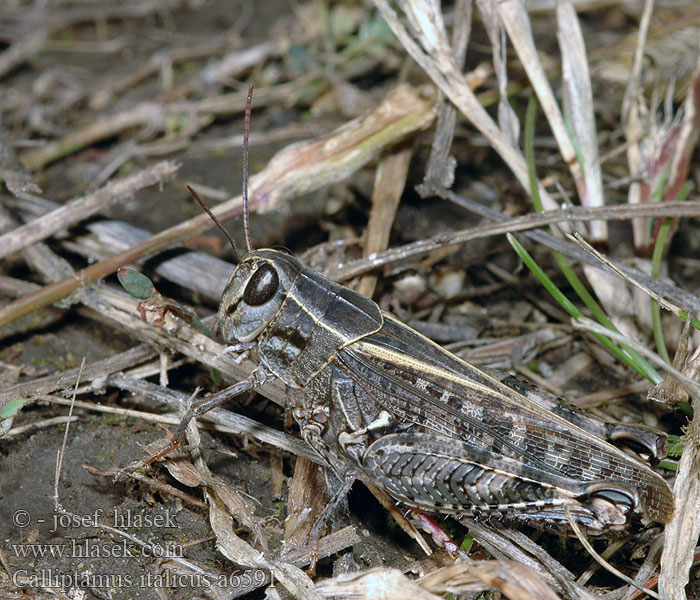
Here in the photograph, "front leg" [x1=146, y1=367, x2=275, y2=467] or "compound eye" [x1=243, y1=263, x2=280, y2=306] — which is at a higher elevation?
"compound eye" [x1=243, y1=263, x2=280, y2=306]

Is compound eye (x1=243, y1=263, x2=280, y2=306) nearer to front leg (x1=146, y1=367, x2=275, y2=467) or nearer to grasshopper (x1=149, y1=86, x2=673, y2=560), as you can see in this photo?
grasshopper (x1=149, y1=86, x2=673, y2=560)

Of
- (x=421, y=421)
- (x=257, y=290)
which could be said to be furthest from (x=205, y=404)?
(x=421, y=421)

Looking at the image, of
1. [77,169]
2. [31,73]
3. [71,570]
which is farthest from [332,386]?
[31,73]

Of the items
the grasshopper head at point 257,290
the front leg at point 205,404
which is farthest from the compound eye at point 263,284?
the front leg at point 205,404

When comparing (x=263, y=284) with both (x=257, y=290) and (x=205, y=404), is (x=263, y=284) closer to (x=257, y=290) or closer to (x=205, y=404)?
(x=257, y=290)

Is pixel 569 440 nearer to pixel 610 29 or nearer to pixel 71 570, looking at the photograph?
pixel 71 570

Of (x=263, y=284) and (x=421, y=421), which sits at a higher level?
(x=263, y=284)

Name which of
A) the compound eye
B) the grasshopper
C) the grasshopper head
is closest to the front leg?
the grasshopper
